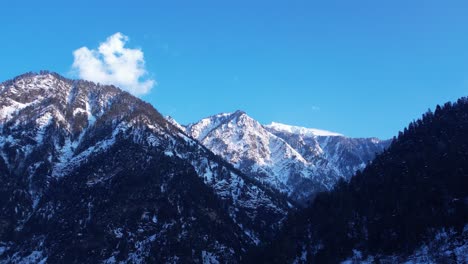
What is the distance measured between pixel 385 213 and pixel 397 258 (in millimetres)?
32699

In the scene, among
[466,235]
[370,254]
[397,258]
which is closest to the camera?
[466,235]

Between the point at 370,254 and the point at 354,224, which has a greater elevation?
the point at 354,224

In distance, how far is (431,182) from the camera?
196875 millimetres

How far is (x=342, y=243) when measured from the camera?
188 metres

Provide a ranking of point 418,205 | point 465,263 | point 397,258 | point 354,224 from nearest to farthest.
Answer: point 465,263 → point 397,258 → point 418,205 → point 354,224

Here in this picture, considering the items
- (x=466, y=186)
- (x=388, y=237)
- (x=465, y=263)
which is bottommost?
(x=465, y=263)

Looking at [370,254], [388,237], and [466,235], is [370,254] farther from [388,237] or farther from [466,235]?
[466,235]

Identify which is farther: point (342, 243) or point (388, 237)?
point (342, 243)

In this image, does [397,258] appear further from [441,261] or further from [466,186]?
[466,186]

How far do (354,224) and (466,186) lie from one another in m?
42.6

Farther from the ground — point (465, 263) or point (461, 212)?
point (461, 212)

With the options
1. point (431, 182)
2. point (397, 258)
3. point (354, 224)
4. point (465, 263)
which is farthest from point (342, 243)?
point (465, 263)

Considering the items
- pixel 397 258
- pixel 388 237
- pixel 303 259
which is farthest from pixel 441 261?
pixel 303 259

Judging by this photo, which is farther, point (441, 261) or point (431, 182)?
point (431, 182)
